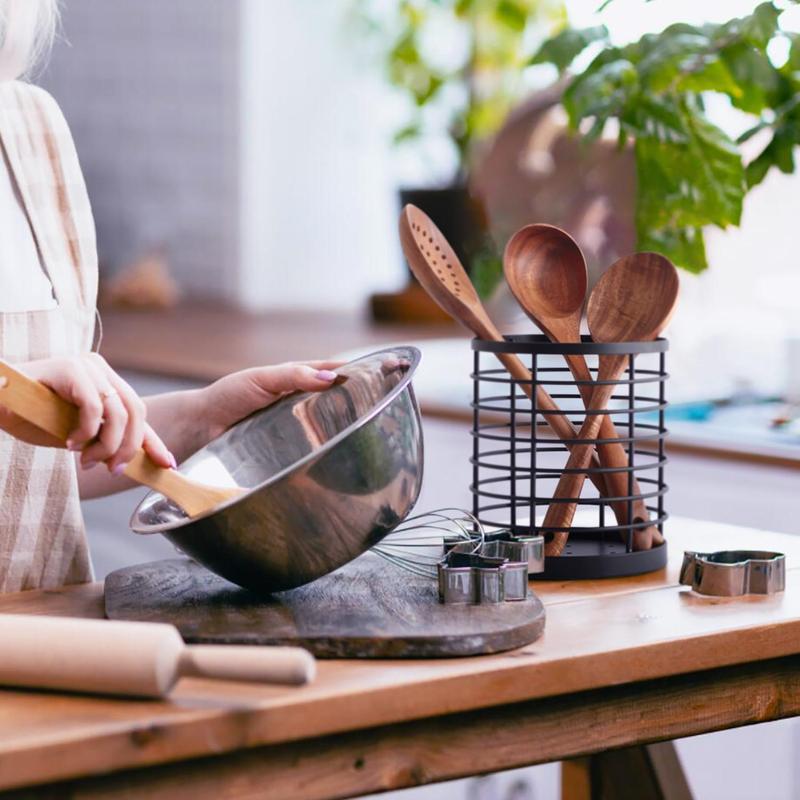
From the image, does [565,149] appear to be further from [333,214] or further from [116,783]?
[116,783]

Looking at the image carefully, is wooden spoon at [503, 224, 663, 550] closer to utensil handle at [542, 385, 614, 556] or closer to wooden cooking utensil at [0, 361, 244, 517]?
utensil handle at [542, 385, 614, 556]

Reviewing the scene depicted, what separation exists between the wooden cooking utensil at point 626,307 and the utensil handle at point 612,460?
0.5 inches

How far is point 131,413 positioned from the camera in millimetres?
833

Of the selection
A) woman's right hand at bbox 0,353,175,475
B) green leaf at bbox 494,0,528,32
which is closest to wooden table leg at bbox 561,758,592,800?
woman's right hand at bbox 0,353,175,475

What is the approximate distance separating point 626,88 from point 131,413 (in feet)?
2.14

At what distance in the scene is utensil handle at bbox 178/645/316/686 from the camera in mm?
676

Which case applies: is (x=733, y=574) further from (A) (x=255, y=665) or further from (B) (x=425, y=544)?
(A) (x=255, y=665)

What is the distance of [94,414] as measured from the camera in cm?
81

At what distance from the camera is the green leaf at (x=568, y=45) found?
4.35 ft

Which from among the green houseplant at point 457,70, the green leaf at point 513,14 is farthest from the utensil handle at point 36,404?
the green leaf at point 513,14

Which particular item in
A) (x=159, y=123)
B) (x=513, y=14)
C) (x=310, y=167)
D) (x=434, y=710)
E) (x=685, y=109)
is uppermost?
(x=513, y=14)

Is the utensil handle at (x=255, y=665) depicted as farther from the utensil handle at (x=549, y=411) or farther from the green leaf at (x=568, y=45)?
the green leaf at (x=568, y=45)

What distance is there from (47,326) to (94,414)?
1.44ft

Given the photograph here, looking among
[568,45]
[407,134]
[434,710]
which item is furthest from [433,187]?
[434,710]
